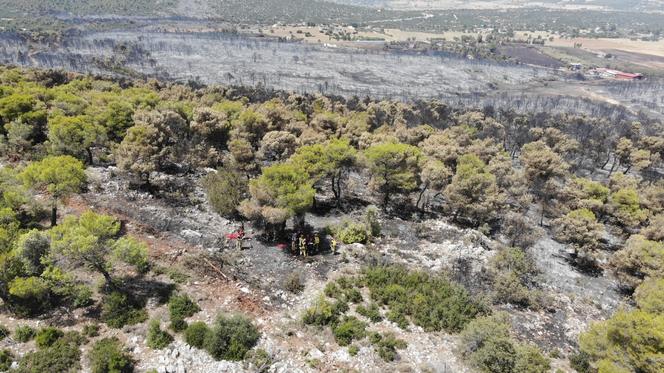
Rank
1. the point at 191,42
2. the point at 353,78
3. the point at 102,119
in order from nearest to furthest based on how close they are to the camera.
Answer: the point at 102,119 → the point at 353,78 → the point at 191,42

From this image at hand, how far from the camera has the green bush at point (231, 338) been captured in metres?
22.5

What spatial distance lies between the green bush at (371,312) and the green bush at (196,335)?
9.48 m


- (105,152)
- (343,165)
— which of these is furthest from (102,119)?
(343,165)

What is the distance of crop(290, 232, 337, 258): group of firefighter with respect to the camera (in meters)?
32.9

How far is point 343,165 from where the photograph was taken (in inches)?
1602

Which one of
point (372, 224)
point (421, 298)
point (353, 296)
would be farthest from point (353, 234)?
point (421, 298)

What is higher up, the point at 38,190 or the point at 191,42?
the point at 191,42

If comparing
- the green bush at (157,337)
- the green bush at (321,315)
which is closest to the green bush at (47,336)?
the green bush at (157,337)

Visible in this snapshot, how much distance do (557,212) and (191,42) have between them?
151 meters

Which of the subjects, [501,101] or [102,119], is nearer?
[102,119]

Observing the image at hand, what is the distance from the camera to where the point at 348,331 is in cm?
2430

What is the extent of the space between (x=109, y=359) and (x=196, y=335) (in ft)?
14.2

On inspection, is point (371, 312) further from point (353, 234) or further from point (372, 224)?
point (372, 224)

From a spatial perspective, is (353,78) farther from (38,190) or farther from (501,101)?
(38,190)
